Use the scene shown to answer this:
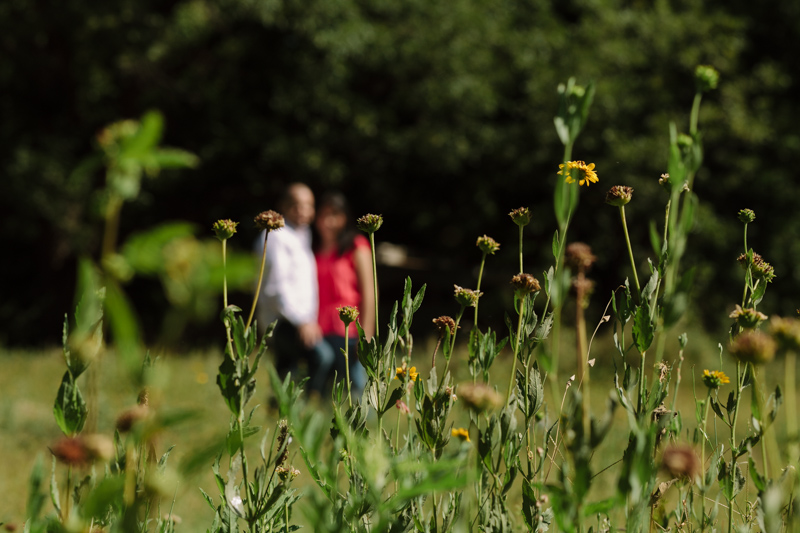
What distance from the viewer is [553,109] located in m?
9.18

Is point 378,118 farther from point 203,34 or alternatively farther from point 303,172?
point 203,34

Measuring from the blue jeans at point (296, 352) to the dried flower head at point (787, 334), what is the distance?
12.3 ft

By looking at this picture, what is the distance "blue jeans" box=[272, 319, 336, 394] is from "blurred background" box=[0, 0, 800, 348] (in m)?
4.75

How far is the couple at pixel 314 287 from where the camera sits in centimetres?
416

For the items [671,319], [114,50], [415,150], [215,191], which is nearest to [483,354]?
[671,319]

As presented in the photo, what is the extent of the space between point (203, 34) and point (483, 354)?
31.3ft

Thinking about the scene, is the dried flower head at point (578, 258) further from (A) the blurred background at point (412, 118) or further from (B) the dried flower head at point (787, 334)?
(A) the blurred background at point (412, 118)

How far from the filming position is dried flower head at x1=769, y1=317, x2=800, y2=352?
2.17 feet

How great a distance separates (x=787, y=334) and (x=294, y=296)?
3.67 metres

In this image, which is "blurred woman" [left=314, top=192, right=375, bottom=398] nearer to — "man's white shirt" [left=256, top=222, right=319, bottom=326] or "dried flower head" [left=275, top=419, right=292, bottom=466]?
"man's white shirt" [left=256, top=222, right=319, bottom=326]

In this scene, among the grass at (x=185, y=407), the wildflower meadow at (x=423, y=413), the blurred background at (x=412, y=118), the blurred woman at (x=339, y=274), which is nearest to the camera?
the wildflower meadow at (x=423, y=413)

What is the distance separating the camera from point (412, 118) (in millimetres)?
10102

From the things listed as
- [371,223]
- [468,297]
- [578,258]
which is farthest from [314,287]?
[578,258]

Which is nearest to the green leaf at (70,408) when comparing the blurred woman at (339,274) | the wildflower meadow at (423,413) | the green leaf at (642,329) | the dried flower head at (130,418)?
the wildflower meadow at (423,413)
